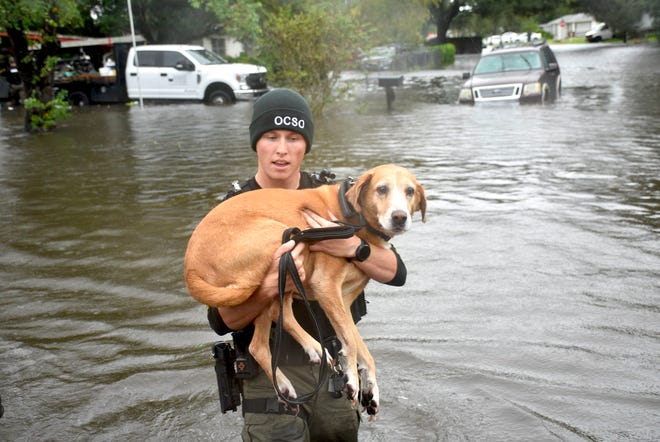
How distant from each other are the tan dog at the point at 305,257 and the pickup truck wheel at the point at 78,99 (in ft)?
95.9

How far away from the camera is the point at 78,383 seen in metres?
5.16

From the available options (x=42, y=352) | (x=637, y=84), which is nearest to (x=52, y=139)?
(x=42, y=352)

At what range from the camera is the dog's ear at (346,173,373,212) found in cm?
350

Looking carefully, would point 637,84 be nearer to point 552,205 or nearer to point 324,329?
point 552,205

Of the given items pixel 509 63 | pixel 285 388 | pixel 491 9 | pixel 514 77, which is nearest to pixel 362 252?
pixel 285 388

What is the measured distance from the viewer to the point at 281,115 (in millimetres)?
3633

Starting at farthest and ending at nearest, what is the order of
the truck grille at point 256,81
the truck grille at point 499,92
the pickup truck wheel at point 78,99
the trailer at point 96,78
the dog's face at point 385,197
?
the pickup truck wheel at point 78,99, the trailer at point 96,78, the truck grille at point 256,81, the truck grille at point 499,92, the dog's face at point 385,197

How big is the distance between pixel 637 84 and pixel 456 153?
17.2 metres

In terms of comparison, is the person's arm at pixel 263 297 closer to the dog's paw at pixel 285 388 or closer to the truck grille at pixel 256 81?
the dog's paw at pixel 285 388

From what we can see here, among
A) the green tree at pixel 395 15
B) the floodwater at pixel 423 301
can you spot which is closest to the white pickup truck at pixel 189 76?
the floodwater at pixel 423 301

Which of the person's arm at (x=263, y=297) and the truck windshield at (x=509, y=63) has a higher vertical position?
the truck windshield at (x=509, y=63)

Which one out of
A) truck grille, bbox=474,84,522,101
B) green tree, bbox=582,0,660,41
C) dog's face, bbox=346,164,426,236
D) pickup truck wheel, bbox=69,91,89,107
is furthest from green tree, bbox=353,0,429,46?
dog's face, bbox=346,164,426,236

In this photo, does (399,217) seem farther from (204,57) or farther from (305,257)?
(204,57)

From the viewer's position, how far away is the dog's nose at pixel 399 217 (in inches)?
132
